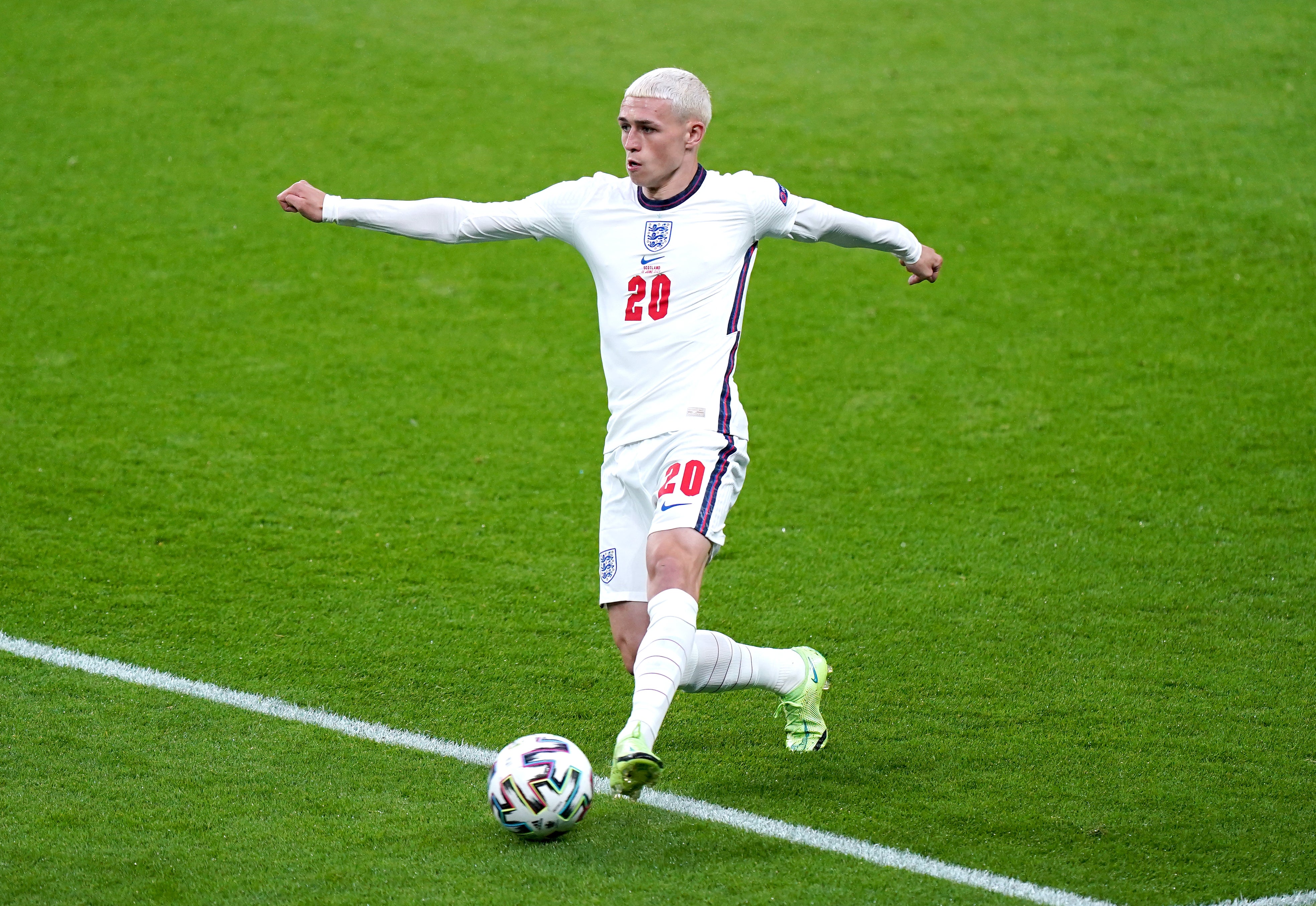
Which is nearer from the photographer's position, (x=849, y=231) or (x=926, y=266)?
(x=849, y=231)

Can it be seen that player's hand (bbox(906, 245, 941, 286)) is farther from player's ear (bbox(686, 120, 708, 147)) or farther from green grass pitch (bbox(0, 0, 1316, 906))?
green grass pitch (bbox(0, 0, 1316, 906))

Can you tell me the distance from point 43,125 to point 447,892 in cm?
971

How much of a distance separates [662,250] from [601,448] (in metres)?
3.29

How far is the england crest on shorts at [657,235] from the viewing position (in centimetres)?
458

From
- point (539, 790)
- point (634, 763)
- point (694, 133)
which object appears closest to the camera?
point (634, 763)

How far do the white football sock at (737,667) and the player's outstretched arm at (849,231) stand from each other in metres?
1.35

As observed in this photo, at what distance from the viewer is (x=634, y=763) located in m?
3.79

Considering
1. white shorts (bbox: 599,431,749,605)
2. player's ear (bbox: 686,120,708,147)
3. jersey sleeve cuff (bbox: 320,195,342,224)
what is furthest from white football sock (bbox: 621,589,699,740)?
jersey sleeve cuff (bbox: 320,195,342,224)

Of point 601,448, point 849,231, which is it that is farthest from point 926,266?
point 601,448

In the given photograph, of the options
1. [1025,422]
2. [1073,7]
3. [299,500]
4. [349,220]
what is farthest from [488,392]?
[1073,7]

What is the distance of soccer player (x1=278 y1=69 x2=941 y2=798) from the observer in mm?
4445

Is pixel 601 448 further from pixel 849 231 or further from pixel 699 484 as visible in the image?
pixel 699 484

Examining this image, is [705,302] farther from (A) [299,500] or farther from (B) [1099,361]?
(B) [1099,361]

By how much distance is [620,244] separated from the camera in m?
4.63
